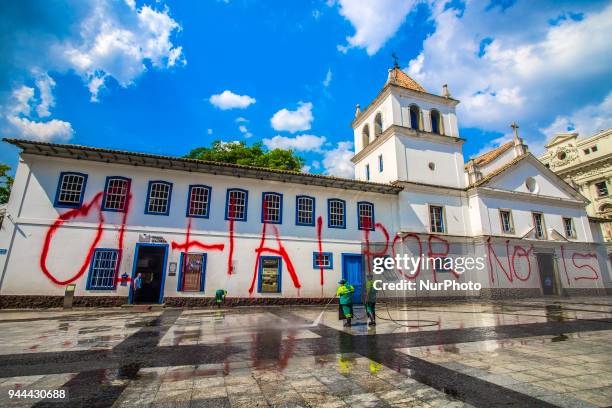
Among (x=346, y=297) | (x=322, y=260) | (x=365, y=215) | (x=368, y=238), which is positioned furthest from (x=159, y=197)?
(x=368, y=238)

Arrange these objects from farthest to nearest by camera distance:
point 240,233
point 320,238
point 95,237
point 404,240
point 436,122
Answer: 1. point 436,122
2. point 404,240
3. point 320,238
4. point 240,233
5. point 95,237

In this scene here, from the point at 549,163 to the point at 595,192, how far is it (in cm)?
750

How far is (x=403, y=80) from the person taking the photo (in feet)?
78.8

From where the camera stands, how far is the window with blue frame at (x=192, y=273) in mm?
14750

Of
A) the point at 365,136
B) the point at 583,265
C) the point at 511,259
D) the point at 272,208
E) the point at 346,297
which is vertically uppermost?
the point at 365,136

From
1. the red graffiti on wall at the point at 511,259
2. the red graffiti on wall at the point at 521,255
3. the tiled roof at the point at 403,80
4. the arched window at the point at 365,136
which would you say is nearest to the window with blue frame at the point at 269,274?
the arched window at the point at 365,136

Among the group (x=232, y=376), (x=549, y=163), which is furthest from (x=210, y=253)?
(x=549, y=163)

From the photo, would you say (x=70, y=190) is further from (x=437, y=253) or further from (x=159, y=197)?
(x=437, y=253)

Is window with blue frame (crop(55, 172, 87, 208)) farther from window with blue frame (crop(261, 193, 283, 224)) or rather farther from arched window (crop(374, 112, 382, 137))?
arched window (crop(374, 112, 382, 137))

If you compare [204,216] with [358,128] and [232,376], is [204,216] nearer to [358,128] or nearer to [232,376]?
[232,376]

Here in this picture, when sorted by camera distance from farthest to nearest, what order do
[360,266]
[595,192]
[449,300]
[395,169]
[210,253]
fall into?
[595,192] → [395,169] → [449,300] → [360,266] → [210,253]

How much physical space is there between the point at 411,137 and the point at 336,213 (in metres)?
8.50

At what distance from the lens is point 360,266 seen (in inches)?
709

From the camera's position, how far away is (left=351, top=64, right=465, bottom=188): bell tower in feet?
69.5
